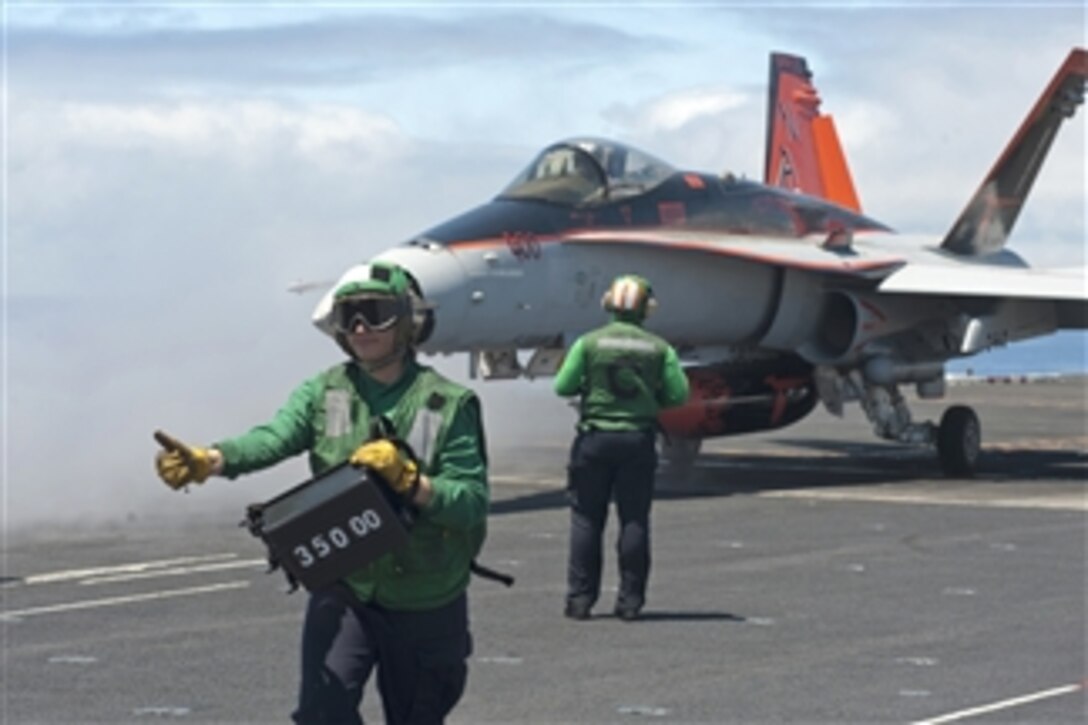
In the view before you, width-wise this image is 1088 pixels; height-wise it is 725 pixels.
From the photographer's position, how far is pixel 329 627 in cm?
642

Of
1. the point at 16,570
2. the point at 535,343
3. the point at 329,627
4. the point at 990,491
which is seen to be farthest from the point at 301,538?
the point at 990,491

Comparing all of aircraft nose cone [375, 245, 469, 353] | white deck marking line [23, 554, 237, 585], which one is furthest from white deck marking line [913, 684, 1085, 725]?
aircraft nose cone [375, 245, 469, 353]

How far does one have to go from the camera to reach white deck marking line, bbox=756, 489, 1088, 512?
19673 mm

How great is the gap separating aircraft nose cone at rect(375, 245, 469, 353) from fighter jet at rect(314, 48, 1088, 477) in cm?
2

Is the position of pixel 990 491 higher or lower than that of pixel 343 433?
lower

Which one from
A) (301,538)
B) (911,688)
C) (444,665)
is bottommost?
(911,688)

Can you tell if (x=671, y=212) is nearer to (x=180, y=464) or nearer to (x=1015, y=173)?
(x=1015, y=173)

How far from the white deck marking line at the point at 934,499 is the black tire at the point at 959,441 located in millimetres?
2080

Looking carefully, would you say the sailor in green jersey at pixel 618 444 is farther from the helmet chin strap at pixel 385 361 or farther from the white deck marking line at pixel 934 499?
the white deck marking line at pixel 934 499

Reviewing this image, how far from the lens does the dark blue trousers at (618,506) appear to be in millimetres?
12461

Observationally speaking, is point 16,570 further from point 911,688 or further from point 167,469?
point 167,469

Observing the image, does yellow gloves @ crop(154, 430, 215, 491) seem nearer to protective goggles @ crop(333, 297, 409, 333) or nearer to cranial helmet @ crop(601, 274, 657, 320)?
protective goggles @ crop(333, 297, 409, 333)

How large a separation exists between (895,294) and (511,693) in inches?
537

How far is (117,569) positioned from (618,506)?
3.96 meters
